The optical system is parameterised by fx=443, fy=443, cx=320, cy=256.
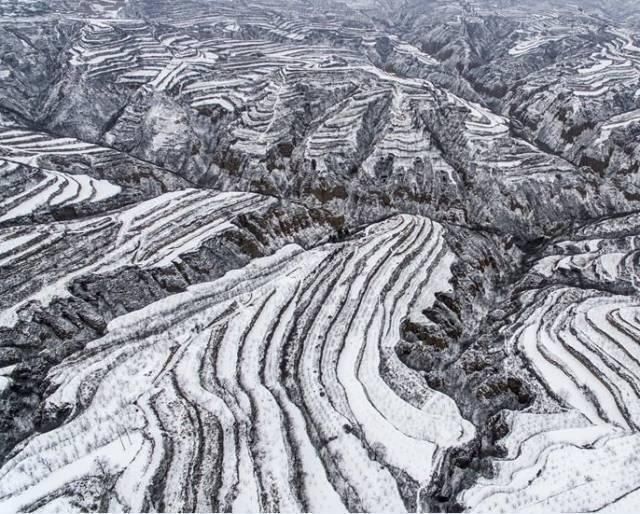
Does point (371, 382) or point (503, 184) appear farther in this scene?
point (503, 184)

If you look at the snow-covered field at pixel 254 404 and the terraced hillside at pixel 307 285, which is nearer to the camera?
the snow-covered field at pixel 254 404

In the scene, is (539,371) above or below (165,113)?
below

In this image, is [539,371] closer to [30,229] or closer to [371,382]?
[371,382]

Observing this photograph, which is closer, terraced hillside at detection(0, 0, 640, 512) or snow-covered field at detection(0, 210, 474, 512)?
snow-covered field at detection(0, 210, 474, 512)

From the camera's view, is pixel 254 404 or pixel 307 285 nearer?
pixel 254 404

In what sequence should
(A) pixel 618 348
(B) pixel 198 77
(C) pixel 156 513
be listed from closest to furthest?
(C) pixel 156 513 < (A) pixel 618 348 < (B) pixel 198 77

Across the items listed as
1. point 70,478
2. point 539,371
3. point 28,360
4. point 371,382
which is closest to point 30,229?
point 28,360

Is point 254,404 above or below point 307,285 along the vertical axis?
below

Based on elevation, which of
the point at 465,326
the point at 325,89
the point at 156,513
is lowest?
the point at 465,326
